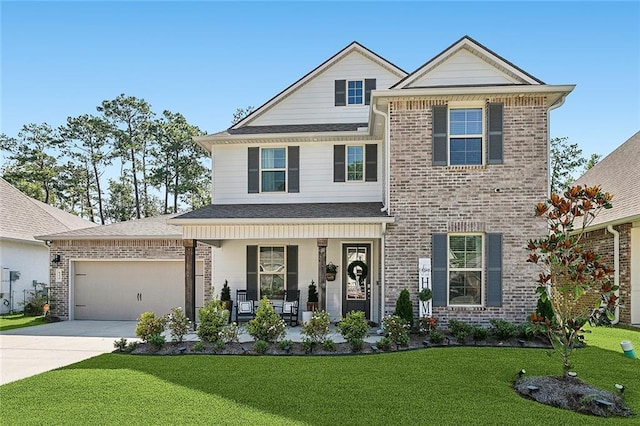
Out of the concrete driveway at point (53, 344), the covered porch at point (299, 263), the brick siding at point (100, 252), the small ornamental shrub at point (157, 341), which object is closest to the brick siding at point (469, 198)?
the covered porch at point (299, 263)

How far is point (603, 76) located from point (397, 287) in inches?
359

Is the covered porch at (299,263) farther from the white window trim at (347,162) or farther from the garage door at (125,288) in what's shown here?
the garage door at (125,288)

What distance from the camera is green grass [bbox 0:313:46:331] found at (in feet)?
47.4

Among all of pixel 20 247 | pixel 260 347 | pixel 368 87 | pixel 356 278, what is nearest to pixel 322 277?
pixel 356 278

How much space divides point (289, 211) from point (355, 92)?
16.4ft

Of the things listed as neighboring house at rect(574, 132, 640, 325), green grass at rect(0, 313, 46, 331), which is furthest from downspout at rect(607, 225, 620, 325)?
green grass at rect(0, 313, 46, 331)

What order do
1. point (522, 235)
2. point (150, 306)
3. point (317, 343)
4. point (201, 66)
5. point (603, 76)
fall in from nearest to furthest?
1. point (317, 343)
2. point (522, 235)
3. point (603, 76)
4. point (150, 306)
5. point (201, 66)

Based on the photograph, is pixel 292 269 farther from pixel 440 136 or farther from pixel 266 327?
pixel 440 136

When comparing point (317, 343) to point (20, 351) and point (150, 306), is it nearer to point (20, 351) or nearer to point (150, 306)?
point (20, 351)

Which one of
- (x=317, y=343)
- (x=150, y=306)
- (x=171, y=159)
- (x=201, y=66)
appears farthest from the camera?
(x=171, y=159)

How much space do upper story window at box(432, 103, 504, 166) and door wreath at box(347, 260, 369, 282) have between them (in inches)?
163

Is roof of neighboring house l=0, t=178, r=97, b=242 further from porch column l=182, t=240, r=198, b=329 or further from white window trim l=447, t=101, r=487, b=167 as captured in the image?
white window trim l=447, t=101, r=487, b=167

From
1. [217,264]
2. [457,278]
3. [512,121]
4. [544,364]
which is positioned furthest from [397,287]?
[217,264]

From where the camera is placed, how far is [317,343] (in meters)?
10.0
